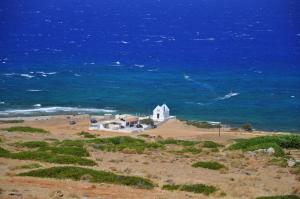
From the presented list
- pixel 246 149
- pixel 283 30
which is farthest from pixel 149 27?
pixel 246 149

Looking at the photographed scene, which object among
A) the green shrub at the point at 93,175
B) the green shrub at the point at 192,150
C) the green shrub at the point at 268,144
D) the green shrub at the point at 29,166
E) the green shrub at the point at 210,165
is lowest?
the green shrub at the point at 93,175

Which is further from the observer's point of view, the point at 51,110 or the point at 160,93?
the point at 160,93

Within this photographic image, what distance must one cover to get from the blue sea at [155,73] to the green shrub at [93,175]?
51965 millimetres

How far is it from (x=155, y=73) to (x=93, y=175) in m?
84.0

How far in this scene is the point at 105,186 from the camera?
23062 millimetres

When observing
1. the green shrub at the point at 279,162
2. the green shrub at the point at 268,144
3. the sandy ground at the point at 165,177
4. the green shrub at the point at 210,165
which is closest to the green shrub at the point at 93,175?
the sandy ground at the point at 165,177

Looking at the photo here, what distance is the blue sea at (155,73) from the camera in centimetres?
8281

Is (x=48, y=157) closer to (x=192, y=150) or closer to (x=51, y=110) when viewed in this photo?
(x=192, y=150)

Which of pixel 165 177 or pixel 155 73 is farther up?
pixel 155 73

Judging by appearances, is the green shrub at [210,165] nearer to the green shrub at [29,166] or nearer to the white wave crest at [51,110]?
the green shrub at [29,166]

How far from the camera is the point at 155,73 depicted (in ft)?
354

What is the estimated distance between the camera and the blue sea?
272 feet

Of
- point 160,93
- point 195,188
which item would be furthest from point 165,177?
point 160,93

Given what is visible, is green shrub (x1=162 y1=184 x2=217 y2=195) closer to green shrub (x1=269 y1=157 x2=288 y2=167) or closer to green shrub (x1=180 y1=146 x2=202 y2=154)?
green shrub (x1=269 y1=157 x2=288 y2=167)
